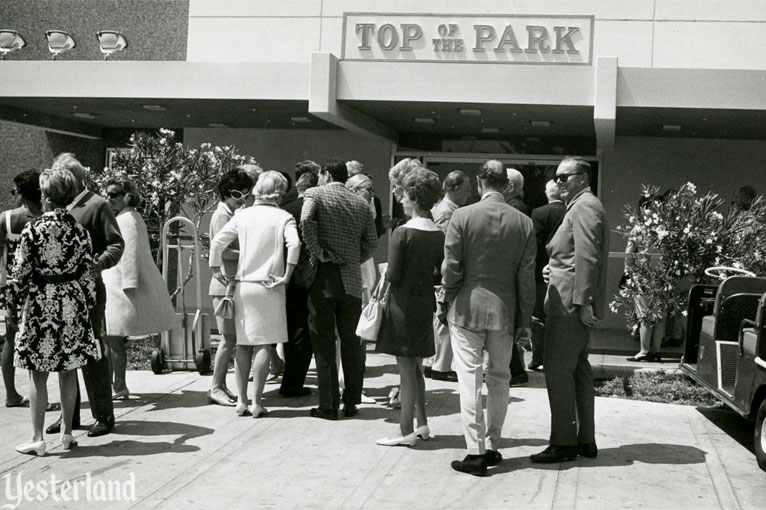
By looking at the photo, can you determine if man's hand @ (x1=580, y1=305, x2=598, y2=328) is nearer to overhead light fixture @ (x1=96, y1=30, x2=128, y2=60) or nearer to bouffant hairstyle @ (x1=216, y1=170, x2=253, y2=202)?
bouffant hairstyle @ (x1=216, y1=170, x2=253, y2=202)

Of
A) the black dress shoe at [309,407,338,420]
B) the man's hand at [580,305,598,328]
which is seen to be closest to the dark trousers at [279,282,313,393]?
the black dress shoe at [309,407,338,420]

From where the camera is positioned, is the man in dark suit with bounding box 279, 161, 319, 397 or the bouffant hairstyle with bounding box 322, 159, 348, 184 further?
the man in dark suit with bounding box 279, 161, 319, 397

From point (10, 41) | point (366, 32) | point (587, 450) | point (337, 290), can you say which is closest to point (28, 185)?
point (337, 290)

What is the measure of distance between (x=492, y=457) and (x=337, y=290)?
1888mm

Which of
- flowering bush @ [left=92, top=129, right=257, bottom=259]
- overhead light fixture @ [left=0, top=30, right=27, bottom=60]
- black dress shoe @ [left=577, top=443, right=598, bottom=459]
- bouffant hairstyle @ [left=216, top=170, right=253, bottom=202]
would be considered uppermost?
overhead light fixture @ [left=0, top=30, right=27, bottom=60]

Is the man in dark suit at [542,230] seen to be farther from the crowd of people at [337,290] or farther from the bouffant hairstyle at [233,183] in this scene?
the bouffant hairstyle at [233,183]

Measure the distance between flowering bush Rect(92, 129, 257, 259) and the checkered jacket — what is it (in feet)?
13.5

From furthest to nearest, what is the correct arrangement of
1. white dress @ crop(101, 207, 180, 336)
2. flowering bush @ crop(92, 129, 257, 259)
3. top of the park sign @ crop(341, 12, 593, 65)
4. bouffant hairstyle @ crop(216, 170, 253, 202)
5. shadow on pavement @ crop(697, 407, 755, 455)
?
top of the park sign @ crop(341, 12, 593, 65) < flowering bush @ crop(92, 129, 257, 259) < bouffant hairstyle @ crop(216, 170, 253, 202) < white dress @ crop(101, 207, 180, 336) < shadow on pavement @ crop(697, 407, 755, 455)

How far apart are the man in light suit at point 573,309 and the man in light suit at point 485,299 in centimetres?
23

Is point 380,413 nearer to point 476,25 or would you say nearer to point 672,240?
point 672,240

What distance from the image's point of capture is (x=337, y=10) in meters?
14.2

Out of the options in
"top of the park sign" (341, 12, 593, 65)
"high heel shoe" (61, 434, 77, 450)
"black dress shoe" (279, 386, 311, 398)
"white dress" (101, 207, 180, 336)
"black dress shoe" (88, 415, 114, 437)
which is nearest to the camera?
"high heel shoe" (61, 434, 77, 450)

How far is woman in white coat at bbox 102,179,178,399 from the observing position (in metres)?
7.89

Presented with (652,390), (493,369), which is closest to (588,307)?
(493,369)
